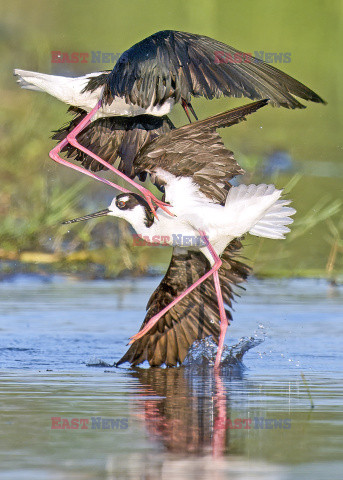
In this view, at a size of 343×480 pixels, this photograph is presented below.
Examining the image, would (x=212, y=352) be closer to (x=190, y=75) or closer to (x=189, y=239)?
(x=189, y=239)

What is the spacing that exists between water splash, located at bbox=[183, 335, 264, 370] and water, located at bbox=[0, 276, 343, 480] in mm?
61

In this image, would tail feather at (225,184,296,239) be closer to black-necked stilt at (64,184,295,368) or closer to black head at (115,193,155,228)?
black-necked stilt at (64,184,295,368)

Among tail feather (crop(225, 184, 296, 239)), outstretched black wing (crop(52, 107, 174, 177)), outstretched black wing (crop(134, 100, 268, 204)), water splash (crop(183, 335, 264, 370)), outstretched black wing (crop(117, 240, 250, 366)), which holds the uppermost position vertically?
outstretched black wing (crop(52, 107, 174, 177))

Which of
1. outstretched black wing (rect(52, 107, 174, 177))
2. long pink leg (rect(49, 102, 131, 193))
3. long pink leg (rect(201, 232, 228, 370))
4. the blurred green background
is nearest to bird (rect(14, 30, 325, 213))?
long pink leg (rect(49, 102, 131, 193))

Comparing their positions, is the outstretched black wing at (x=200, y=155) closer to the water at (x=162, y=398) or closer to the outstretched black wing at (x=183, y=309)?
the outstretched black wing at (x=183, y=309)

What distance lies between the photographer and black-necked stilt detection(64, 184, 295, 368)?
7559 mm

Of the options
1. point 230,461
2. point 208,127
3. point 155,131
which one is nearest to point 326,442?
point 230,461

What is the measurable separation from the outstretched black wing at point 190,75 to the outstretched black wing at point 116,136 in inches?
37.0

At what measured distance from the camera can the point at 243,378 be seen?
265 inches

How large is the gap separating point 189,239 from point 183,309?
46 centimetres

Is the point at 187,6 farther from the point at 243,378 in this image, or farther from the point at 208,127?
the point at 243,378

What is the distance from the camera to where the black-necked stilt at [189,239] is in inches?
298

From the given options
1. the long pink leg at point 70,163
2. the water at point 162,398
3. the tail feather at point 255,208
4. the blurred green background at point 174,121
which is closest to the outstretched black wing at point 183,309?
the water at point 162,398

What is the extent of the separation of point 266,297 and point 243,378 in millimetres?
3577
